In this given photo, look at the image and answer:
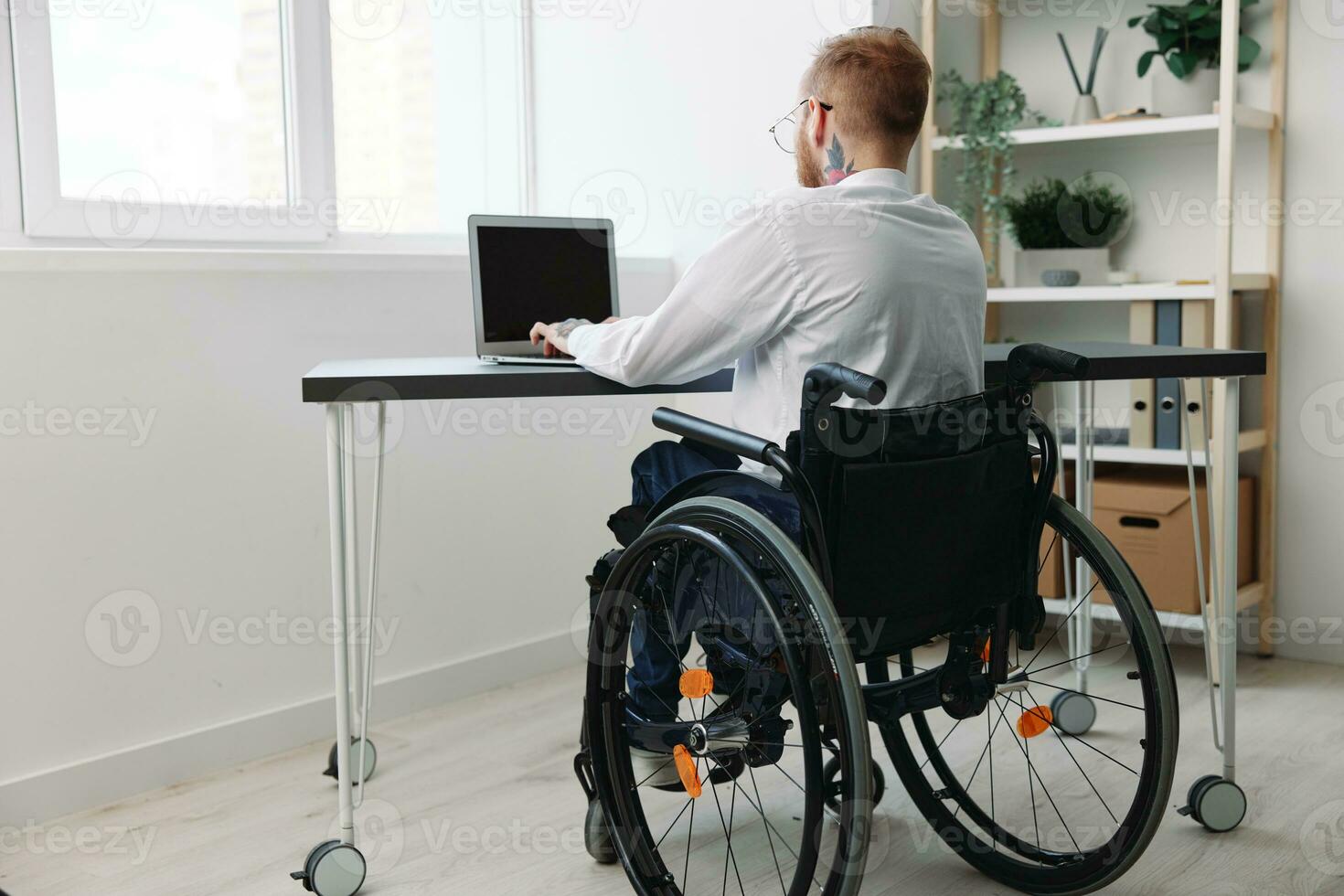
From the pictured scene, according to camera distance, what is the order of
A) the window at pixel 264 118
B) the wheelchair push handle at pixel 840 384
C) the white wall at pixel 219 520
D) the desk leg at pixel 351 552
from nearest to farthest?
the wheelchair push handle at pixel 840 384, the desk leg at pixel 351 552, the white wall at pixel 219 520, the window at pixel 264 118

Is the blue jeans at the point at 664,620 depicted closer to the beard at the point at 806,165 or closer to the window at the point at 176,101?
the beard at the point at 806,165

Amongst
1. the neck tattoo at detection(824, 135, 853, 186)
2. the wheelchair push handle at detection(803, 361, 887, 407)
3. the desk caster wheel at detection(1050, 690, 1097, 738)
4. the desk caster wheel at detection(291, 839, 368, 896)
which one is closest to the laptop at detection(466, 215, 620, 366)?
the neck tattoo at detection(824, 135, 853, 186)

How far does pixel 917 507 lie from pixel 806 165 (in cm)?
49

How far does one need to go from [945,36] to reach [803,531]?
2.13m

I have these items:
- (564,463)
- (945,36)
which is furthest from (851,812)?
(945,36)

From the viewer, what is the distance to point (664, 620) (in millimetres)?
1751

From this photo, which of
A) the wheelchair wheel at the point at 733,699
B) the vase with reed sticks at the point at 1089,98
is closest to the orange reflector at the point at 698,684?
the wheelchair wheel at the point at 733,699

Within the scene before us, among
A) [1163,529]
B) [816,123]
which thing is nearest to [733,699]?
[816,123]

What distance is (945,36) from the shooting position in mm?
3148

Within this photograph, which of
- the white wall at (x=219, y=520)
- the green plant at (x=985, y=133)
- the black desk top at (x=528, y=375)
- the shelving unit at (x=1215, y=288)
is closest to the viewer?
the black desk top at (x=528, y=375)

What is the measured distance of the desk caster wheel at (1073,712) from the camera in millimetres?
2371

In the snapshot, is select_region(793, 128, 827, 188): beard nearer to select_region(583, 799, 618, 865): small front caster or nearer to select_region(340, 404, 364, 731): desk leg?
select_region(340, 404, 364, 731): desk leg

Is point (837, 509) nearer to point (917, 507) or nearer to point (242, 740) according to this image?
point (917, 507)

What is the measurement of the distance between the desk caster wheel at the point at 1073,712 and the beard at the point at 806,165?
3.89 feet
